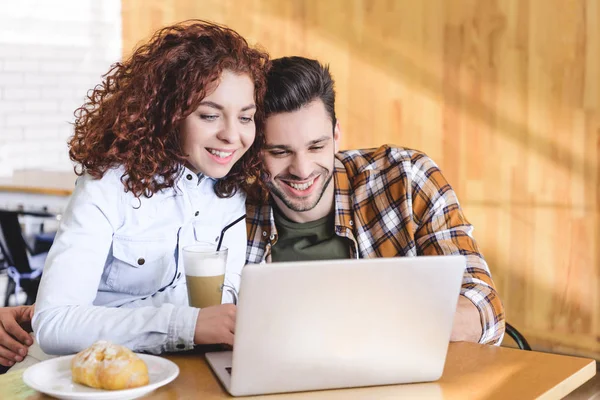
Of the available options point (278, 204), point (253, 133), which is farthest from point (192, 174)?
point (278, 204)

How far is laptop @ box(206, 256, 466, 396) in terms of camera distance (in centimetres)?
130

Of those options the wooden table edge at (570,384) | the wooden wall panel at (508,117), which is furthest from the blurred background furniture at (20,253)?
the wooden table edge at (570,384)

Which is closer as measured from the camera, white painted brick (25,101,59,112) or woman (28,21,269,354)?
woman (28,21,269,354)

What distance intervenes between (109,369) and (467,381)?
25.0 inches

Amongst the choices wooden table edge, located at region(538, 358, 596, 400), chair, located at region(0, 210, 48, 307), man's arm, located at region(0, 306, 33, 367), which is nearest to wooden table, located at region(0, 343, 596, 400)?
wooden table edge, located at region(538, 358, 596, 400)

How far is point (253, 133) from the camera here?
80.0 inches

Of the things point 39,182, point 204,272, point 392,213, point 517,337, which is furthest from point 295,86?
point 39,182

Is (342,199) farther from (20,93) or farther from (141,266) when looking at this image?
(20,93)

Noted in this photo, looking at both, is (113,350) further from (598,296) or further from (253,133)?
(598,296)

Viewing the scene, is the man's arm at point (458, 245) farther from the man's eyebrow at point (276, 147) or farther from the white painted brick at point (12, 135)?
the white painted brick at point (12, 135)

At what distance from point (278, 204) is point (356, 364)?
3.19ft

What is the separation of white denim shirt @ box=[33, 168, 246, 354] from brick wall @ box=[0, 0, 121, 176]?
3642 mm

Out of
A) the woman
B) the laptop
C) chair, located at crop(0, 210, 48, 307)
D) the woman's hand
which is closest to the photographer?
the laptop

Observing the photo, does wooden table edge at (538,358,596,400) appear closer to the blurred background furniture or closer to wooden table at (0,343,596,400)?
wooden table at (0,343,596,400)
